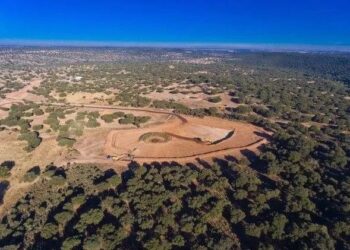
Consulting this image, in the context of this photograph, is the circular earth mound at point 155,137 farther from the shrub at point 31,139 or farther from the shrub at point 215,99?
the shrub at point 215,99

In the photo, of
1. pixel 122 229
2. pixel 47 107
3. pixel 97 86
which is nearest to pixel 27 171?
pixel 122 229

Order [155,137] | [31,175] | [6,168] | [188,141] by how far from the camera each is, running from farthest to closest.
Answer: [155,137] → [188,141] → [6,168] → [31,175]

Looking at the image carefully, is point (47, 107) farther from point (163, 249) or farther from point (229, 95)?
point (163, 249)

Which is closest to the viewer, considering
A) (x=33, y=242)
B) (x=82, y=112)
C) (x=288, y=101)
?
(x=33, y=242)

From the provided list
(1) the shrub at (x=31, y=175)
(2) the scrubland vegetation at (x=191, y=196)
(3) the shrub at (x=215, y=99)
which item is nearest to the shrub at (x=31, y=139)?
(2) the scrubland vegetation at (x=191, y=196)

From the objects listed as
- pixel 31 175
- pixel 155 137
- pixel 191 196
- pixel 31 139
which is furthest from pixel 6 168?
pixel 191 196

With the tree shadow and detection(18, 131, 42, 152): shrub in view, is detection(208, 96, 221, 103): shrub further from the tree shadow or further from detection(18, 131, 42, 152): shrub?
the tree shadow

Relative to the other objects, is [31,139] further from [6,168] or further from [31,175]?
[31,175]

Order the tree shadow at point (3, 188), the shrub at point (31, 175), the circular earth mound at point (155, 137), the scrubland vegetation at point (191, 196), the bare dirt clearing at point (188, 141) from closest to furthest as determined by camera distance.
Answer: the scrubland vegetation at point (191, 196) → the tree shadow at point (3, 188) → the shrub at point (31, 175) → the bare dirt clearing at point (188, 141) → the circular earth mound at point (155, 137)

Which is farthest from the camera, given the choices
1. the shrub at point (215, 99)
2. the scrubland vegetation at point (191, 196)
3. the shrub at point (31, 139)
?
the shrub at point (215, 99)
